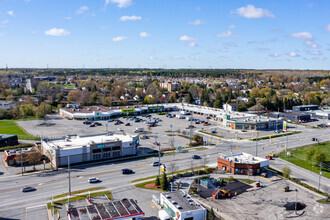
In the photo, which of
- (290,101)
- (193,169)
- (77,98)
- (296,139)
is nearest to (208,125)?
(296,139)

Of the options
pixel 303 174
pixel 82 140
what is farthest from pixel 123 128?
pixel 303 174

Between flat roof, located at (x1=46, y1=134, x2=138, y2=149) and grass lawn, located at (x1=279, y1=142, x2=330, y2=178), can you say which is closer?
grass lawn, located at (x1=279, y1=142, x2=330, y2=178)

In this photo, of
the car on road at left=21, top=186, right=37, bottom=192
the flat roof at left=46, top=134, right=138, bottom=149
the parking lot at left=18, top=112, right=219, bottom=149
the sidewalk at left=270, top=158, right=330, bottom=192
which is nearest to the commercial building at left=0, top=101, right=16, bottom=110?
the parking lot at left=18, top=112, right=219, bottom=149

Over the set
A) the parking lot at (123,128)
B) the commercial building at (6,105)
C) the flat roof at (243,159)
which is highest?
the commercial building at (6,105)

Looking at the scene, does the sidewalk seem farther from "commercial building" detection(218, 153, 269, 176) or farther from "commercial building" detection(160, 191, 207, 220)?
"commercial building" detection(160, 191, 207, 220)

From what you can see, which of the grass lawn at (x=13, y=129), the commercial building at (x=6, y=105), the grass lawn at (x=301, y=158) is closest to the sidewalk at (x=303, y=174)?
the grass lawn at (x=301, y=158)

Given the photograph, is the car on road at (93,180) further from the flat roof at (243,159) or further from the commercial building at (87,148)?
the flat roof at (243,159)

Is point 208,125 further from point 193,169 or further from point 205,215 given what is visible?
point 205,215
